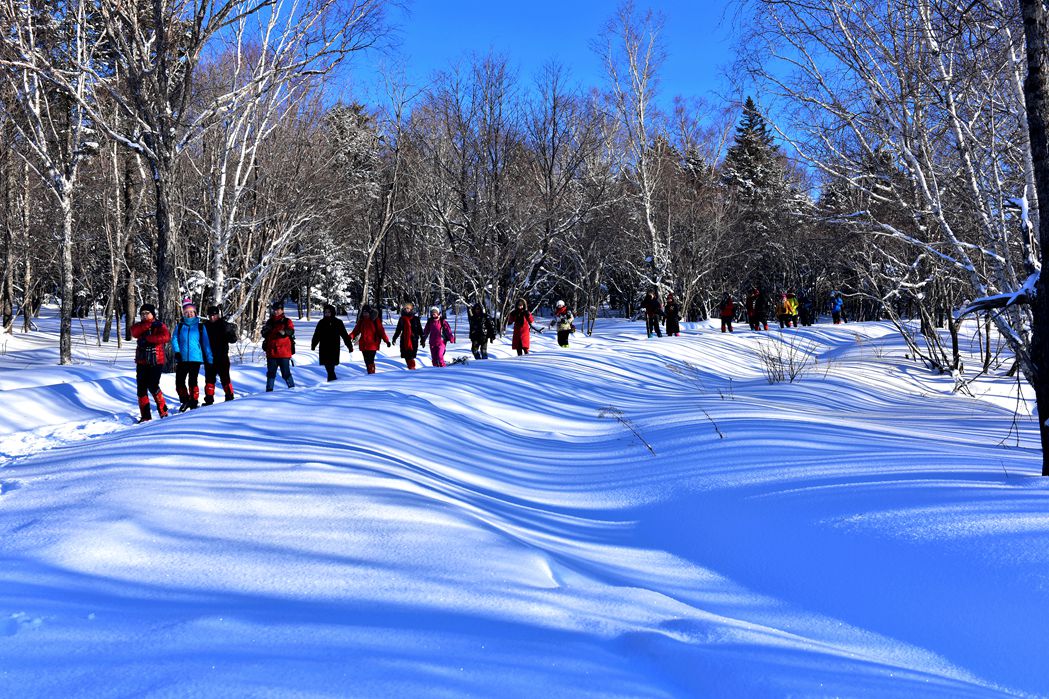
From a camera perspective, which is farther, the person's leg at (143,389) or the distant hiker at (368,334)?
the distant hiker at (368,334)

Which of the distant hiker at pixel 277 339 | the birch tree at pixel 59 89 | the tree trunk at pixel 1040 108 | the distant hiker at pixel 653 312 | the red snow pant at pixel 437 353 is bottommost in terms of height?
the red snow pant at pixel 437 353

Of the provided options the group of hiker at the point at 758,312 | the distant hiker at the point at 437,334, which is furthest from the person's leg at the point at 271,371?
the group of hiker at the point at 758,312

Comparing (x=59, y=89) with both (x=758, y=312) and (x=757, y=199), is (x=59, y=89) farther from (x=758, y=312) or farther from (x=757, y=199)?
(x=757, y=199)

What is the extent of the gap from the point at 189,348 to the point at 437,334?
5871 mm

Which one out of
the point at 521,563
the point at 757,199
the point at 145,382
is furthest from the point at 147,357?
the point at 757,199

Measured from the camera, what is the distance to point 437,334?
14.6 meters

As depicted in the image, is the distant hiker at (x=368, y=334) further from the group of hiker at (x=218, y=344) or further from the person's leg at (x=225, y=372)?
the person's leg at (x=225, y=372)

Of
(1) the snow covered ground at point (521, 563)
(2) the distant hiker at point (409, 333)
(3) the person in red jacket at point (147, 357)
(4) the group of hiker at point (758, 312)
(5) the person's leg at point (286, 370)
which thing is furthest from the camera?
(4) the group of hiker at point (758, 312)

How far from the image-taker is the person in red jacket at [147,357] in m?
8.77

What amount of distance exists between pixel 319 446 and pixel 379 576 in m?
→ 2.71

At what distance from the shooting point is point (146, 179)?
20.3 metres

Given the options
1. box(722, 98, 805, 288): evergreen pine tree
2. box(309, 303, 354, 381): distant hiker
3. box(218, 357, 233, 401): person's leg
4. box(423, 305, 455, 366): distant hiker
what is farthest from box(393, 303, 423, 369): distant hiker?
box(722, 98, 805, 288): evergreen pine tree

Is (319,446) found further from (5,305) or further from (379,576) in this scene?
(5,305)

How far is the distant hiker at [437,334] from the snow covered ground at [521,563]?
7.90 metres
